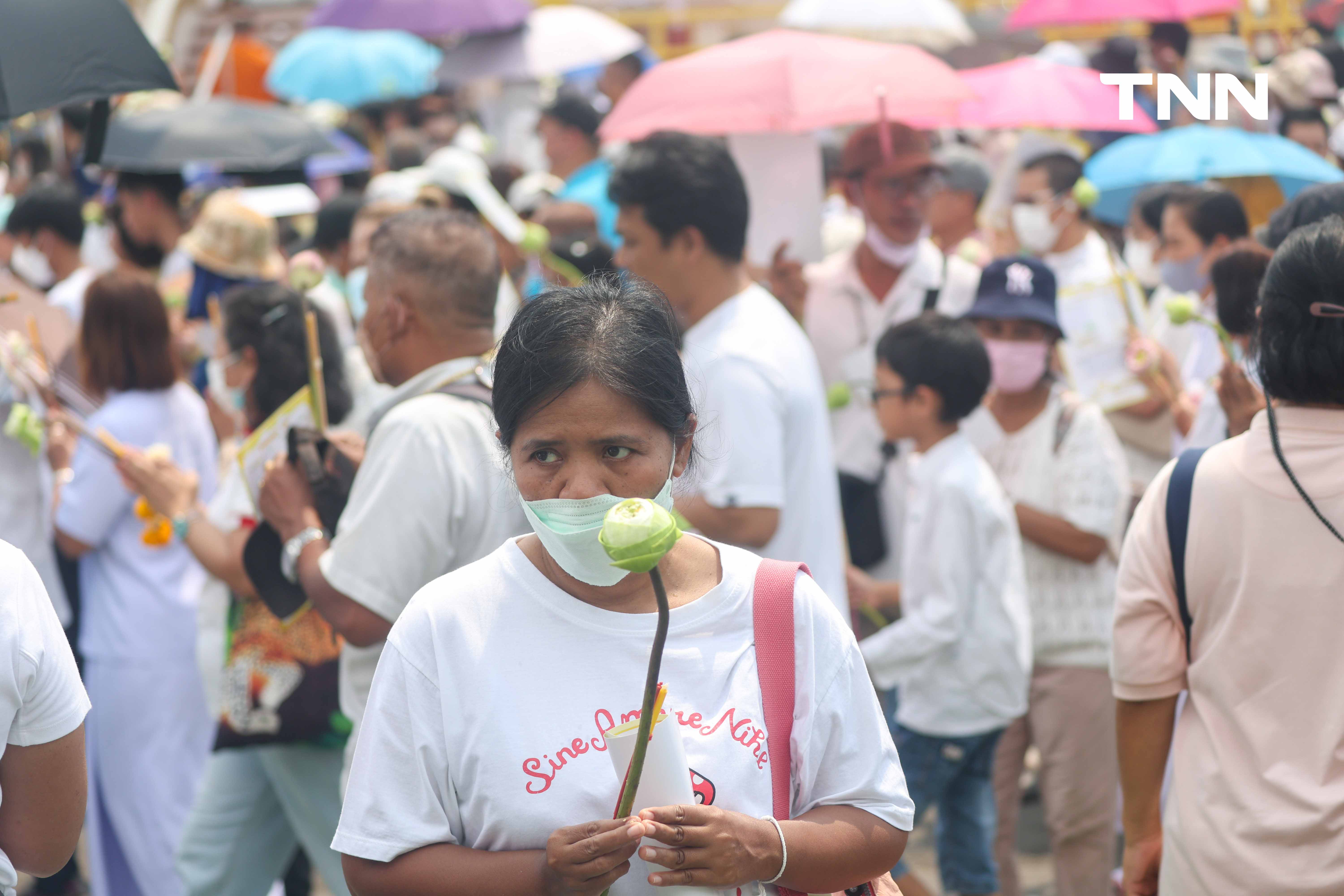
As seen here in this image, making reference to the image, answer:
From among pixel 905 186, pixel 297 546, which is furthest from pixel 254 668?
pixel 905 186

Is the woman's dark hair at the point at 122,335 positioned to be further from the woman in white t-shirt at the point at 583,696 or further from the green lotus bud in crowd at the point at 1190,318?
the green lotus bud in crowd at the point at 1190,318

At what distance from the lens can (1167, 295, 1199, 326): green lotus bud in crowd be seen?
157 inches

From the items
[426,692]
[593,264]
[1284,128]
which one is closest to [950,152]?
[1284,128]

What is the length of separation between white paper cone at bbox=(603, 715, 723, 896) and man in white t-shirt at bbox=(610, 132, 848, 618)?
1.68m

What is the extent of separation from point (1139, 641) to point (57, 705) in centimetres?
189

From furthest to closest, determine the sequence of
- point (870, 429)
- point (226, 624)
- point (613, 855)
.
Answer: point (870, 429)
point (226, 624)
point (613, 855)

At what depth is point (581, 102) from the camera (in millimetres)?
8391

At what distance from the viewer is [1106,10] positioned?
775 centimetres

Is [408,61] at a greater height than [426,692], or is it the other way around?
[426,692]

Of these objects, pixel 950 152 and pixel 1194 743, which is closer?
pixel 1194 743

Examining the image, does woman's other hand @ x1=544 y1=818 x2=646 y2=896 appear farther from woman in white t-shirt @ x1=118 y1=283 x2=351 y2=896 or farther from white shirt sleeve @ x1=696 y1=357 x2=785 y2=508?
white shirt sleeve @ x1=696 y1=357 x2=785 y2=508

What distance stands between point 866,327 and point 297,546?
8.48 feet

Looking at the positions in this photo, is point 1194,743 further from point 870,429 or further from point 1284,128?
point 1284,128
